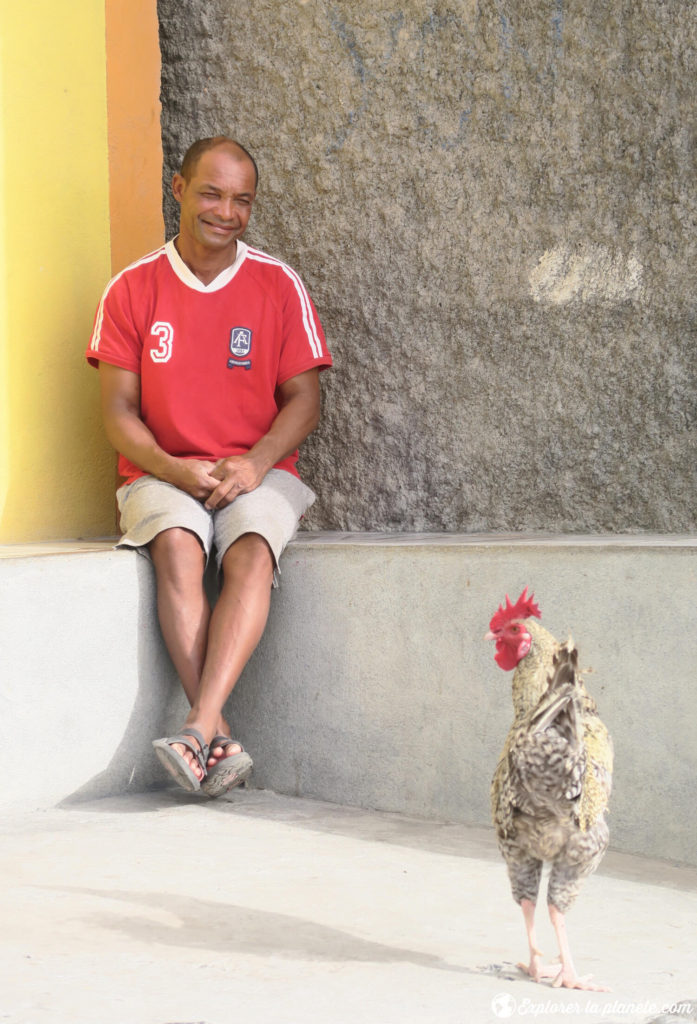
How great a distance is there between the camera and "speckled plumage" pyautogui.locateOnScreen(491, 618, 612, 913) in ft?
6.08

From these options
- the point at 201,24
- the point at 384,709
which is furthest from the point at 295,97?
the point at 384,709

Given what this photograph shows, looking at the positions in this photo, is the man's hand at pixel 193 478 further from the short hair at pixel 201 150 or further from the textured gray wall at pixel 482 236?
the short hair at pixel 201 150

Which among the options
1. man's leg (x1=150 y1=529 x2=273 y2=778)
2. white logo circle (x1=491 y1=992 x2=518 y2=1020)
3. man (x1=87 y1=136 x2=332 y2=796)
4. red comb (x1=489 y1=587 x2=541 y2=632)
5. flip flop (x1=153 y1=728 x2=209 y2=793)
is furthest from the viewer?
man (x1=87 y1=136 x2=332 y2=796)

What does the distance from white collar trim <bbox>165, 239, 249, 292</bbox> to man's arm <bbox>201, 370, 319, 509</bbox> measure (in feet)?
1.19

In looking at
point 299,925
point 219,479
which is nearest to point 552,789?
point 299,925

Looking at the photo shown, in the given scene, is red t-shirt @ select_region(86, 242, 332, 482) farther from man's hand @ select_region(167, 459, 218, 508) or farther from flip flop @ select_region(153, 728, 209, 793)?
flip flop @ select_region(153, 728, 209, 793)

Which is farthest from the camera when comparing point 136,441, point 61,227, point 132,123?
point 132,123

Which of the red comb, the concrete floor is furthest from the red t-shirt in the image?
the red comb

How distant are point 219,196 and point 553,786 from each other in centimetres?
225

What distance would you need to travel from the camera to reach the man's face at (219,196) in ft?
11.5

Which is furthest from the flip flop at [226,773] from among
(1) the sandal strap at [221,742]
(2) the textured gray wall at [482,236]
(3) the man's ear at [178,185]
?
(3) the man's ear at [178,185]

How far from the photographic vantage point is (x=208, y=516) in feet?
10.9

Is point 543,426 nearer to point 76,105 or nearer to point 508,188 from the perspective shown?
point 508,188

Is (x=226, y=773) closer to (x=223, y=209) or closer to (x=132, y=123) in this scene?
(x=223, y=209)
